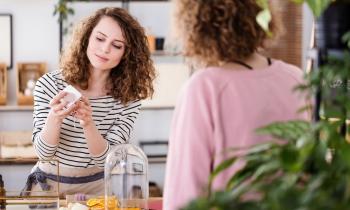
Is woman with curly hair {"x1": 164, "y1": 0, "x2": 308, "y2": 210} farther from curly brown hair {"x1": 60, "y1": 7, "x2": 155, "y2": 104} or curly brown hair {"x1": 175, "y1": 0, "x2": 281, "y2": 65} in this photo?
curly brown hair {"x1": 60, "y1": 7, "x2": 155, "y2": 104}

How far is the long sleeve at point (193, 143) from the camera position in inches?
76.6

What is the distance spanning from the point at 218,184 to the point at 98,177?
4.08ft

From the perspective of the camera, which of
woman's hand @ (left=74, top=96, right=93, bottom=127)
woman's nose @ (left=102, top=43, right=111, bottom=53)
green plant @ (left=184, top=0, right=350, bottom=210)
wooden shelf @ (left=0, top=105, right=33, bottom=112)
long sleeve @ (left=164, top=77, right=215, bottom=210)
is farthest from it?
wooden shelf @ (left=0, top=105, right=33, bottom=112)

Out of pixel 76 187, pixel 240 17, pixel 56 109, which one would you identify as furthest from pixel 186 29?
pixel 76 187

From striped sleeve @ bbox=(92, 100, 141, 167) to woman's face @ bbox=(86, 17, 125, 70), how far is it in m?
0.21

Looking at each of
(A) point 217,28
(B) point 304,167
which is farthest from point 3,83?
(B) point 304,167

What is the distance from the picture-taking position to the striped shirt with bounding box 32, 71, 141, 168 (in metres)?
3.12

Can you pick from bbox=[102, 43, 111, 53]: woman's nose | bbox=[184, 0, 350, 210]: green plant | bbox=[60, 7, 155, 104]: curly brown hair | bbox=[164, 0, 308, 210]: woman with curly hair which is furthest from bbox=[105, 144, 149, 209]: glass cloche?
bbox=[184, 0, 350, 210]: green plant

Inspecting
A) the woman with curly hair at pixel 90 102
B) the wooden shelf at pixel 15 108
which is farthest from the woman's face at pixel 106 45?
the wooden shelf at pixel 15 108

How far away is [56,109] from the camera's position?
9.77 feet

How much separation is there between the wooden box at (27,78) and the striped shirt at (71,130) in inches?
117

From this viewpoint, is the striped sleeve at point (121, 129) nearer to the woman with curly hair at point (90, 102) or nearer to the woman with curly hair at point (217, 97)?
the woman with curly hair at point (90, 102)

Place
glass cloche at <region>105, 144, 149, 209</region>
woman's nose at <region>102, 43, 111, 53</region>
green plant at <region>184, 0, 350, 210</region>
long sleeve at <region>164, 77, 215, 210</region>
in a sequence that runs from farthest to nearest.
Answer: woman's nose at <region>102, 43, 111, 53</region> → glass cloche at <region>105, 144, 149, 209</region> → long sleeve at <region>164, 77, 215, 210</region> → green plant at <region>184, 0, 350, 210</region>

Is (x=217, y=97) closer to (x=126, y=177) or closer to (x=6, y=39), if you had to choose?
(x=126, y=177)
